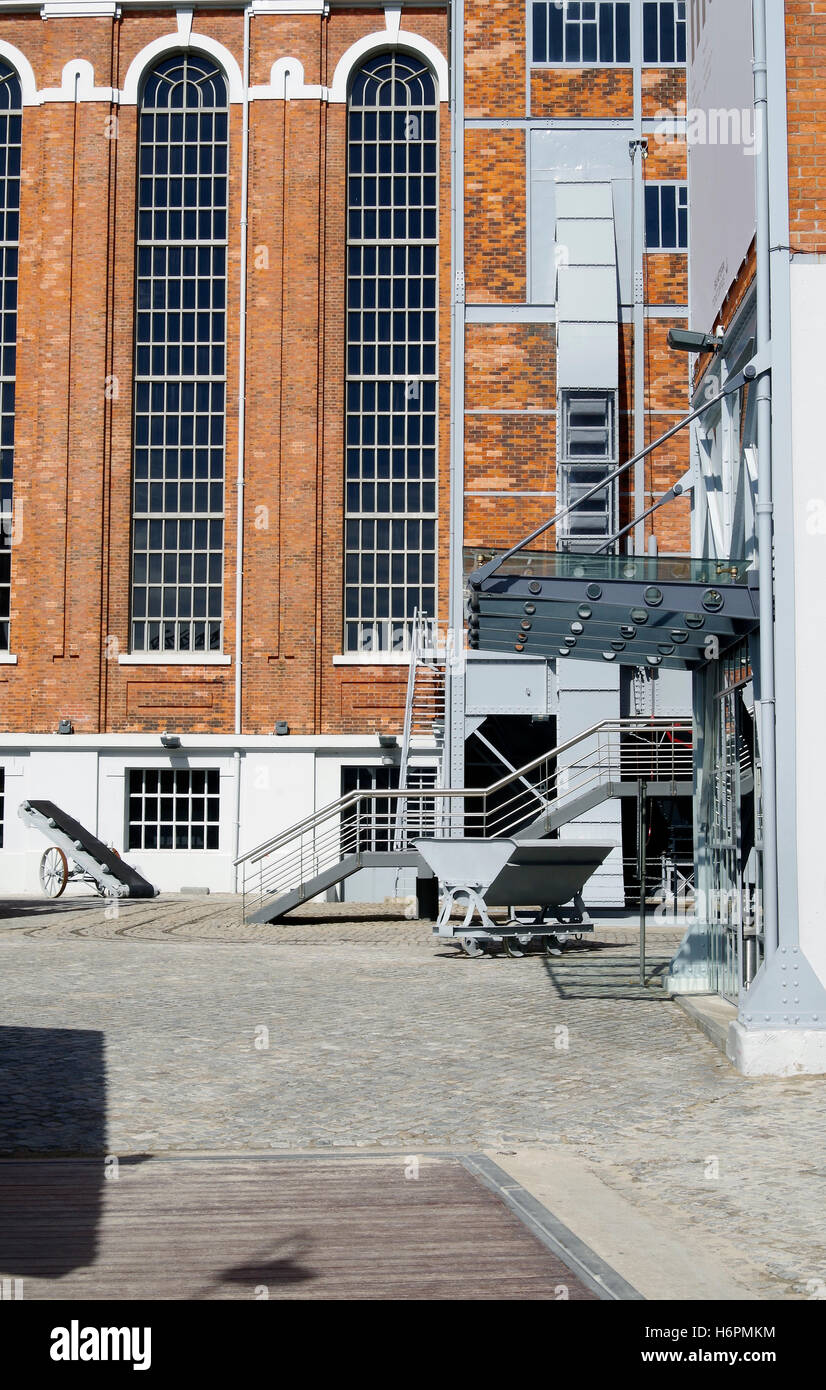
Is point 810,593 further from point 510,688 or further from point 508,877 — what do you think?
point 510,688

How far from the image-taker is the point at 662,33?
85.0 ft

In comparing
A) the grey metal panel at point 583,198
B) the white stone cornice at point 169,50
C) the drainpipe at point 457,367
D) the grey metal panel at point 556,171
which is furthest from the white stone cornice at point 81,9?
the grey metal panel at point 583,198

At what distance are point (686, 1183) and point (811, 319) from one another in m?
5.80

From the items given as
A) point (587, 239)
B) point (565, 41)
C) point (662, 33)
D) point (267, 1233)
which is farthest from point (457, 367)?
point (267, 1233)

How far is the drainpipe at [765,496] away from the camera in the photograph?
940 centimetres

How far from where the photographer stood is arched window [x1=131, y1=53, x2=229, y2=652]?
29625mm

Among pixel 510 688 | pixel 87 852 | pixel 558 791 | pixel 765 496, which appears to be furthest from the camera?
pixel 87 852

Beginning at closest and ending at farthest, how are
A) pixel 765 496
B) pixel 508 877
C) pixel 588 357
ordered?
pixel 765 496 → pixel 508 877 → pixel 588 357

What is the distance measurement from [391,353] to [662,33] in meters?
7.48

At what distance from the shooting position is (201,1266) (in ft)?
16.4

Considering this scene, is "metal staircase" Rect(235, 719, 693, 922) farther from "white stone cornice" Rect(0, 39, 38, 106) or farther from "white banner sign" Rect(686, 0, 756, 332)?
"white stone cornice" Rect(0, 39, 38, 106)

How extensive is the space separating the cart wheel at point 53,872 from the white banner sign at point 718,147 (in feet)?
55.6

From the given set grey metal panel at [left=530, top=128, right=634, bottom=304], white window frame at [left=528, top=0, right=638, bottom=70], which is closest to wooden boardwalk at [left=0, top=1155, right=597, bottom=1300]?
grey metal panel at [left=530, top=128, right=634, bottom=304]

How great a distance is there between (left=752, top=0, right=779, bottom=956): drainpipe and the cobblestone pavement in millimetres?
1347
